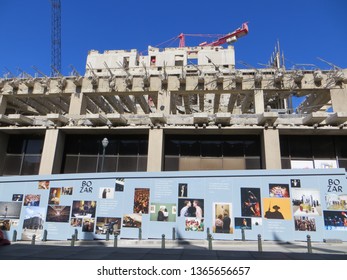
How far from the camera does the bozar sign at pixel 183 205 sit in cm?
1280

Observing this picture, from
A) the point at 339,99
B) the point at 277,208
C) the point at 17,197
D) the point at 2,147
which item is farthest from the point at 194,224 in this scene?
the point at 2,147

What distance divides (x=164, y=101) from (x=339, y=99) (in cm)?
1560

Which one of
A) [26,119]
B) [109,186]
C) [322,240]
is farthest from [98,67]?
[322,240]

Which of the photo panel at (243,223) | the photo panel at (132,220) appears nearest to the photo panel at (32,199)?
the photo panel at (132,220)

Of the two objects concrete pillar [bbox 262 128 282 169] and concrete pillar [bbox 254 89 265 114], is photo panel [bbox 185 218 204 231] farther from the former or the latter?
concrete pillar [bbox 254 89 265 114]

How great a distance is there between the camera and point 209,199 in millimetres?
13680

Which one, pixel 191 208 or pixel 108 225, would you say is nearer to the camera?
pixel 191 208

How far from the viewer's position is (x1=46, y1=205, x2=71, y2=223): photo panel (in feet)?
47.4

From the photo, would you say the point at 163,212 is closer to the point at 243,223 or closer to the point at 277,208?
the point at 243,223

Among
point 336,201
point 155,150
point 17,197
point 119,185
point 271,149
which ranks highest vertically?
point 271,149

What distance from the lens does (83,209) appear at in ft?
47.3

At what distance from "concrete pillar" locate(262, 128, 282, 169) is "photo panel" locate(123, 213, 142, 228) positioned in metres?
11.9
